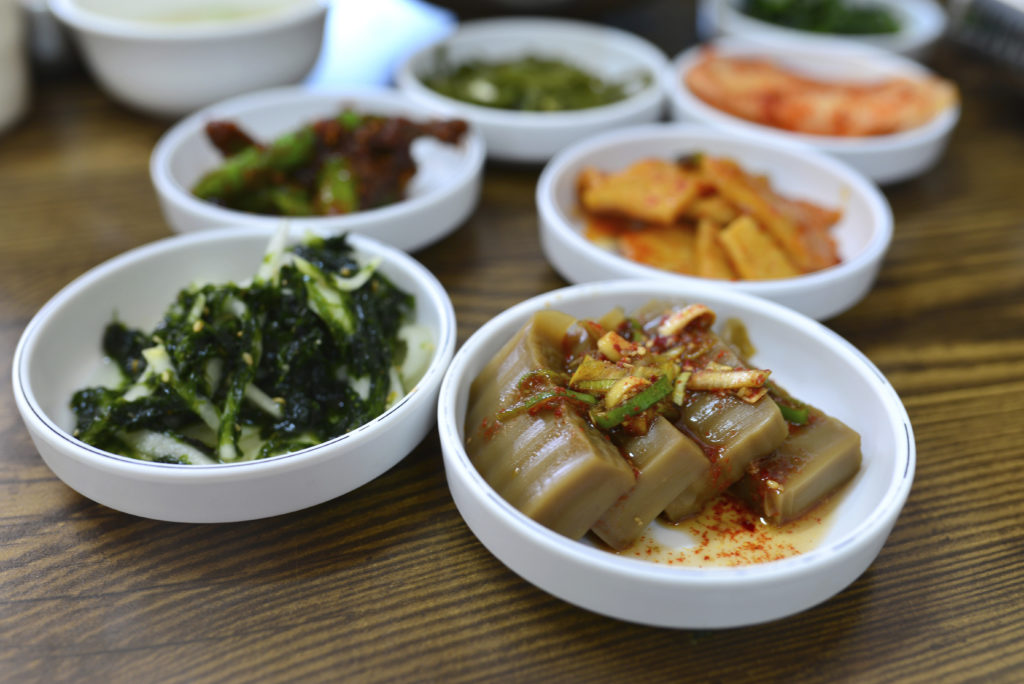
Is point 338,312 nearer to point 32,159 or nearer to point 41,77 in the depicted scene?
point 32,159

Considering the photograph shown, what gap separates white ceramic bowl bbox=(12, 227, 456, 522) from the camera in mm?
1355

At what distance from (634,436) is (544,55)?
2.26 metres

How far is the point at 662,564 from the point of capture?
1364 mm

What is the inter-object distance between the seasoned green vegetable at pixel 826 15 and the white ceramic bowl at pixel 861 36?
39 millimetres

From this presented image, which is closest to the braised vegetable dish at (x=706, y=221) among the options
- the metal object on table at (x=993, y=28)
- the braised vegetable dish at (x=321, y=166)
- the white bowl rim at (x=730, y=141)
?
the white bowl rim at (x=730, y=141)

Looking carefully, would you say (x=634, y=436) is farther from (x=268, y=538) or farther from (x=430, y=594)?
(x=268, y=538)

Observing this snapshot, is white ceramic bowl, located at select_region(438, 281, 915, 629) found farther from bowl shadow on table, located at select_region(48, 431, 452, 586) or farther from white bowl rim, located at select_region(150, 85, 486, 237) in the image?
white bowl rim, located at select_region(150, 85, 486, 237)

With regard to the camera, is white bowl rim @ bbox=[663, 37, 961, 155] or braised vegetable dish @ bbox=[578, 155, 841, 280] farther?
white bowl rim @ bbox=[663, 37, 961, 155]

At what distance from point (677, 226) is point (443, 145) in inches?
34.2

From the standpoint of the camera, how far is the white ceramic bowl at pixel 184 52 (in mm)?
2600

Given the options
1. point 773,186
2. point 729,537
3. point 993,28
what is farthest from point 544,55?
point 729,537

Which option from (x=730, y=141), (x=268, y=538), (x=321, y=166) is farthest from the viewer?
(x=730, y=141)

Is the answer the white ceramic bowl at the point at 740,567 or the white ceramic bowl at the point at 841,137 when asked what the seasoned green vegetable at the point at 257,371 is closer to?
the white ceramic bowl at the point at 740,567

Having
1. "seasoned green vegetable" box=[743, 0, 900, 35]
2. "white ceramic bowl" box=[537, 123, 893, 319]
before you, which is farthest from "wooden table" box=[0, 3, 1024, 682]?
"seasoned green vegetable" box=[743, 0, 900, 35]
